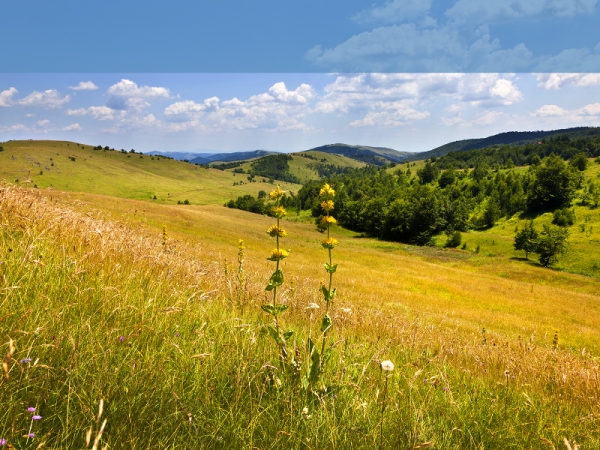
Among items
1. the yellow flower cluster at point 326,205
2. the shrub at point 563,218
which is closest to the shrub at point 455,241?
the shrub at point 563,218

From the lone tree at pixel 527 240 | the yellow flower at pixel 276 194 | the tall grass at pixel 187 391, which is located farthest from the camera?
the lone tree at pixel 527 240

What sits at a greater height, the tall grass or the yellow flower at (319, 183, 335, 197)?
the yellow flower at (319, 183, 335, 197)

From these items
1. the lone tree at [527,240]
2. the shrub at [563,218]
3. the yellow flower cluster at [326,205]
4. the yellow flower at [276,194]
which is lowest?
the lone tree at [527,240]

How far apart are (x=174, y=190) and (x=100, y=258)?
195784 mm

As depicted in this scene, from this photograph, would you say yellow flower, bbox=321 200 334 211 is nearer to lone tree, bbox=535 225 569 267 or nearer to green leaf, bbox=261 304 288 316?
green leaf, bbox=261 304 288 316

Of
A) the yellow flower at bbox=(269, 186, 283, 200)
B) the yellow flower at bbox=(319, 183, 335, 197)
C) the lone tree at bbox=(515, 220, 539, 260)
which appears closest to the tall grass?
the yellow flower at bbox=(269, 186, 283, 200)

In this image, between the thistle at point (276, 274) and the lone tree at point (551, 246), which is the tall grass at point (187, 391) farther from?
the lone tree at point (551, 246)

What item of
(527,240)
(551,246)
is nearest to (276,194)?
(551,246)

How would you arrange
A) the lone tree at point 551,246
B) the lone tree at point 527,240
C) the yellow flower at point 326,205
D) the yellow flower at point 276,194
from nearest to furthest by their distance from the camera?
the yellow flower at point 276,194, the yellow flower at point 326,205, the lone tree at point 551,246, the lone tree at point 527,240

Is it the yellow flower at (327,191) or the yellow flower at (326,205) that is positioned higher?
the yellow flower at (327,191)

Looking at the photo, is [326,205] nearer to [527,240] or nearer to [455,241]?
[527,240]

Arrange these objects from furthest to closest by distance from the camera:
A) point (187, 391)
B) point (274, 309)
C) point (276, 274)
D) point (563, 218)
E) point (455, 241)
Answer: point (563, 218)
point (455, 241)
point (276, 274)
point (274, 309)
point (187, 391)

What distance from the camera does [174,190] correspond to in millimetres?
187250

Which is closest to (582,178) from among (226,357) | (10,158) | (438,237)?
(438,237)
